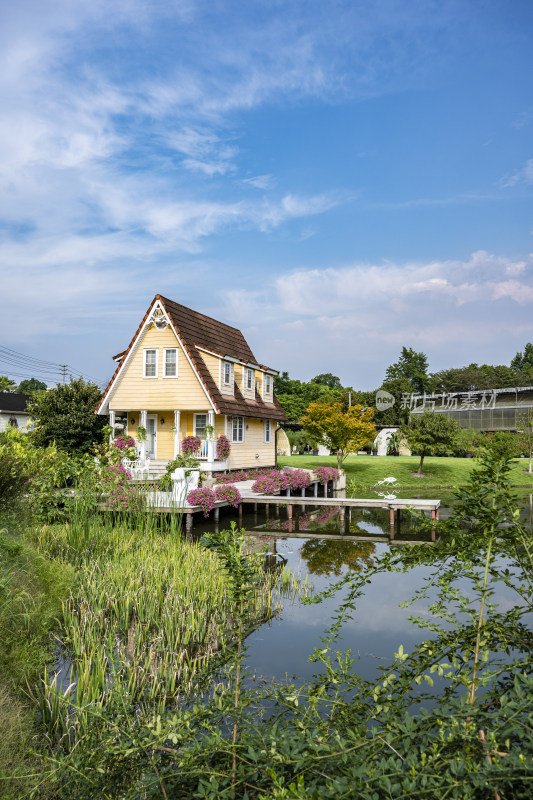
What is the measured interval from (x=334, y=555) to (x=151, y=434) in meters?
16.4

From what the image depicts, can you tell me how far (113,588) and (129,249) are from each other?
20.9 metres

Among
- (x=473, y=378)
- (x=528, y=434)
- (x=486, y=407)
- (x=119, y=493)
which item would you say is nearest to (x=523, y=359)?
(x=473, y=378)

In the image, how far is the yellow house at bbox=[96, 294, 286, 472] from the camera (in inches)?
1089

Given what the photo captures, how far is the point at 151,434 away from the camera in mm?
30000

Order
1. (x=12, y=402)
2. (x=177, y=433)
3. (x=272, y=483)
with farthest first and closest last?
1. (x=12, y=402)
2. (x=177, y=433)
3. (x=272, y=483)

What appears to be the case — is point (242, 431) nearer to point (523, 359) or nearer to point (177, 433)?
point (177, 433)

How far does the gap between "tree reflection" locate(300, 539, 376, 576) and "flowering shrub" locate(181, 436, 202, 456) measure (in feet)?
32.4

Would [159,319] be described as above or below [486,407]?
above

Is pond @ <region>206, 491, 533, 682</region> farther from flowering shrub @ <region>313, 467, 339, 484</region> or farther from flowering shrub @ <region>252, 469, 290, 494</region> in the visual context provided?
flowering shrub @ <region>313, 467, 339, 484</region>

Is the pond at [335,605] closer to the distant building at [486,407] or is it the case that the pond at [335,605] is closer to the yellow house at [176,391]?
the yellow house at [176,391]

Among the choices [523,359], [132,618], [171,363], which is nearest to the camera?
[132,618]

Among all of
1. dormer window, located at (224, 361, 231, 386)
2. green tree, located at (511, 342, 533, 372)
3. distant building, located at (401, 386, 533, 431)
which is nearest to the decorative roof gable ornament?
dormer window, located at (224, 361, 231, 386)

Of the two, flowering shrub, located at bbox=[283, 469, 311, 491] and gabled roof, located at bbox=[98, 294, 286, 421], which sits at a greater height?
gabled roof, located at bbox=[98, 294, 286, 421]

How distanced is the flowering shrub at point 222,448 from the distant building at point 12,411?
34344 mm
